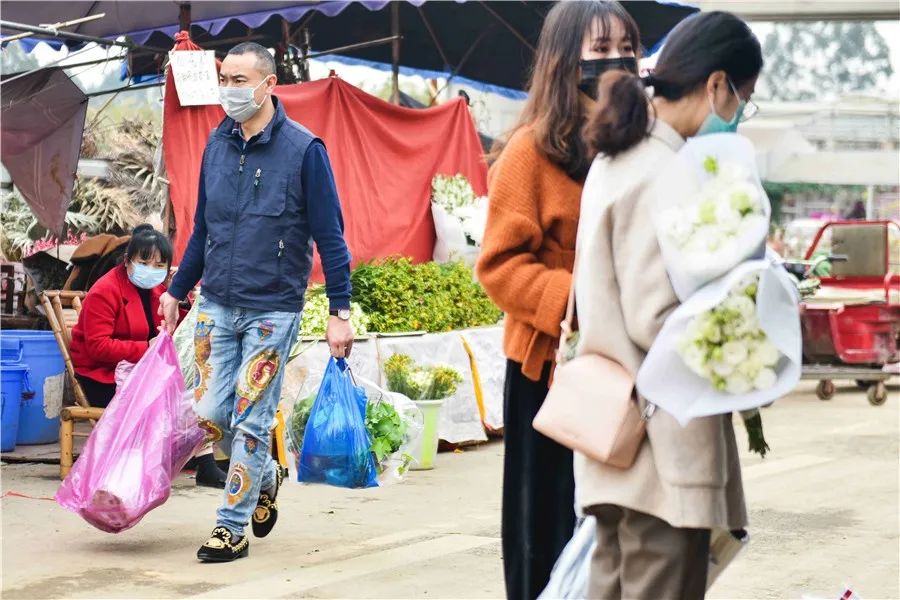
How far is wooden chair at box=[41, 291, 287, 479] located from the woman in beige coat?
15.5 ft

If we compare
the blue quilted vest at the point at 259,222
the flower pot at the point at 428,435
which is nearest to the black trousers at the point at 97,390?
the flower pot at the point at 428,435

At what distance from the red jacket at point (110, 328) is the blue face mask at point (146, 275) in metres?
0.07

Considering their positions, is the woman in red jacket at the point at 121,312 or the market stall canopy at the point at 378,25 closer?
the woman in red jacket at the point at 121,312

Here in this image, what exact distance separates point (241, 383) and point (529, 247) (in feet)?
7.63

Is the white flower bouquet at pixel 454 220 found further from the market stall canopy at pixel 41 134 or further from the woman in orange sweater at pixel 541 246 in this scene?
the woman in orange sweater at pixel 541 246

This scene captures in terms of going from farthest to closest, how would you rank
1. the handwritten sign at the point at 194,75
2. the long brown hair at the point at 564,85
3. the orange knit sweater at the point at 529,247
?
the handwritten sign at the point at 194,75 → the long brown hair at the point at 564,85 → the orange knit sweater at the point at 529,247

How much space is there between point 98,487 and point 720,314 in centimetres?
371

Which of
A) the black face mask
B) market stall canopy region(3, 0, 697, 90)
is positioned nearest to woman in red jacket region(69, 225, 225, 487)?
market stall canopy region(3, 0, 697, 90)

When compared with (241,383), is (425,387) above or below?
below

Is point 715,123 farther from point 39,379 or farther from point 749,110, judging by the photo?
point 39,379

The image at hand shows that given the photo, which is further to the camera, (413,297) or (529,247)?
(413,297)

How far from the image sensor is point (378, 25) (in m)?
13.0

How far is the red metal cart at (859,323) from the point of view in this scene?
1371 cm

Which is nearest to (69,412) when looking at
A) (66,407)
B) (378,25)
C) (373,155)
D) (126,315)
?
(66,407)
